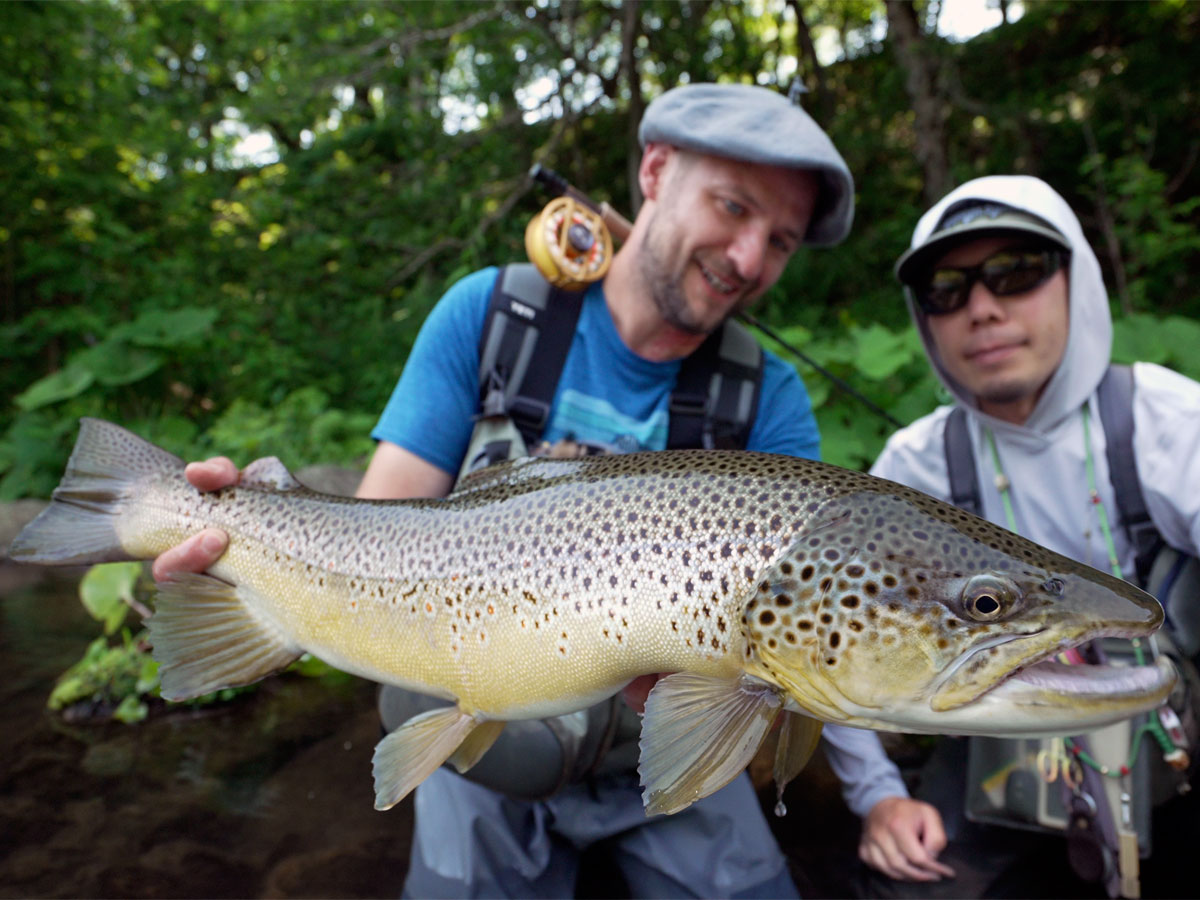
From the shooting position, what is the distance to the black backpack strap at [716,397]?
272cm

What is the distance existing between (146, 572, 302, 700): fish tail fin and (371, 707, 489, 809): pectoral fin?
0.44 meters

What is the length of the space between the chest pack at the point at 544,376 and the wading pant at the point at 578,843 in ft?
4.02

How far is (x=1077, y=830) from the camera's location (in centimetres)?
229

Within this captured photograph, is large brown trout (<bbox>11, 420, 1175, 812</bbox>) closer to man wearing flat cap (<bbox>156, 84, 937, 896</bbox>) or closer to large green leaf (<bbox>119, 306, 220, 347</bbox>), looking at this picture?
man wearing flat cap (<bbox>156, 84, 937, 896</bbox>)

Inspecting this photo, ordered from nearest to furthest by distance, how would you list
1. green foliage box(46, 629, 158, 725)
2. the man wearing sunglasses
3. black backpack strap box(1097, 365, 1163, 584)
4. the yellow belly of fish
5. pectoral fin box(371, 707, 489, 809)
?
the yellow belly of fish
pectoral fin box(371, 707, 489, 809)
black backpack strap box(1097, 365, 1163, 584)
the man wearing sunglasses
green foliage box(46, 629, 158, 725)

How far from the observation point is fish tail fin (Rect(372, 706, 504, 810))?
5.33 ft

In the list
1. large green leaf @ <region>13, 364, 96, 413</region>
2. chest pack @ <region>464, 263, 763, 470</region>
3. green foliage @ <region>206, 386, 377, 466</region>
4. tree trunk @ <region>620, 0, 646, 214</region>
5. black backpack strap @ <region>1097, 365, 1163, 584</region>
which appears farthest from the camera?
tree trunk @ <region>620, 0, 646, 214</region>

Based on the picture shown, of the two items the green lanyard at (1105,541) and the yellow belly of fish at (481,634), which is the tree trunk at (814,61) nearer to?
the green lanyard at (1105,541)

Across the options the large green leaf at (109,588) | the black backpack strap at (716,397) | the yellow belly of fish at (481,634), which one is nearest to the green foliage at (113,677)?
the large green leaf at (109,588)

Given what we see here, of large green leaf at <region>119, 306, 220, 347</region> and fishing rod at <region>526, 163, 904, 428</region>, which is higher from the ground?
fishing rod at <region>526, 163, 904, 428</region>

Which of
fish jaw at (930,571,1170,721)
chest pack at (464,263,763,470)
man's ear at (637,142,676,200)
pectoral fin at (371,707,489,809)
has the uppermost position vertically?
man's ear at (637,142,676,200)

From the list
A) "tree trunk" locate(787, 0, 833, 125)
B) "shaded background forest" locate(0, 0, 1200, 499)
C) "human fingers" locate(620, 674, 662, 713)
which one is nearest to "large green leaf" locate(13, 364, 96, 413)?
"shaded background forest" locate(0, 0, 1200, 499)

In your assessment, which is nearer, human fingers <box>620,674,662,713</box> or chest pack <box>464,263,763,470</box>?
human fingers <box>620,674,662,713</box>

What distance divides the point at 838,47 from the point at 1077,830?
15.0 metres
